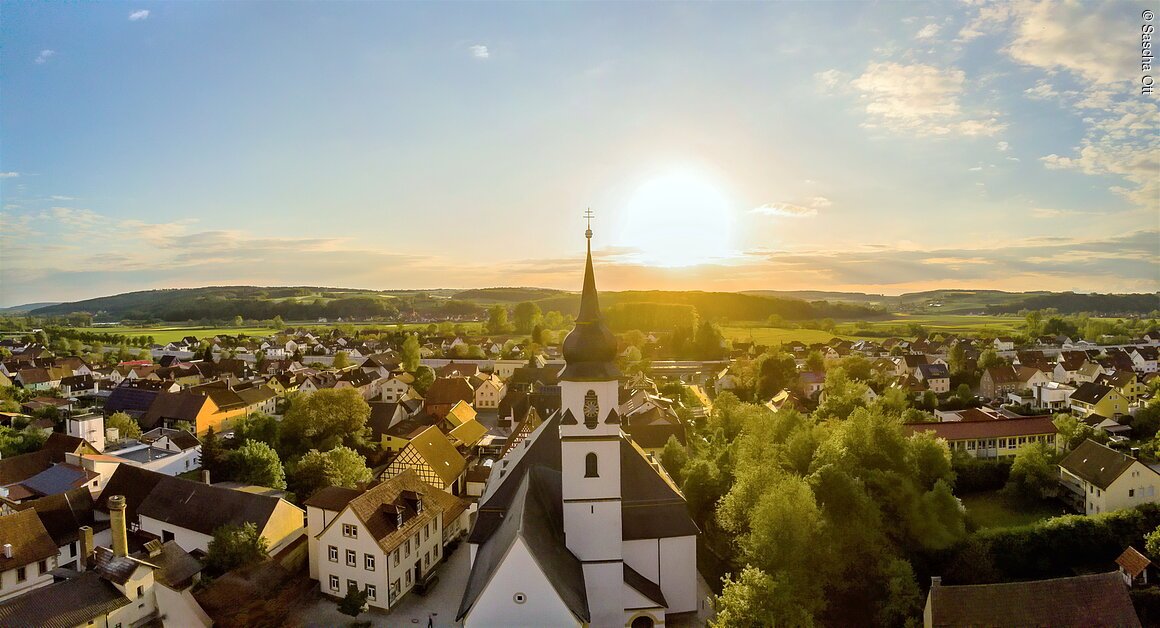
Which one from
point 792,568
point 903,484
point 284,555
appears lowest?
point 284,555

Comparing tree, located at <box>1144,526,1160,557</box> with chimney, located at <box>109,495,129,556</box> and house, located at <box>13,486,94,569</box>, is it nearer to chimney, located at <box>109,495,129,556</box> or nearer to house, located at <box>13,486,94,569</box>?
chimney, located at <box>109,495,129,556</box>

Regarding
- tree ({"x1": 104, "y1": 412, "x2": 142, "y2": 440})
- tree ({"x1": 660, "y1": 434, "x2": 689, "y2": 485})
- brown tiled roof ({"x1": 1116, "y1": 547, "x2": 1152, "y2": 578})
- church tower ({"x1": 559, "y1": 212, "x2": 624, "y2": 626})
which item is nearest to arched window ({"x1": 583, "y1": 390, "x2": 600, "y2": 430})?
church tower ({"x1": 559, "y1": 212, "x2": 624, "y2": 626})

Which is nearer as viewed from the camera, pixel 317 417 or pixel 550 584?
pixel 550 584

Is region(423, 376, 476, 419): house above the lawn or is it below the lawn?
above

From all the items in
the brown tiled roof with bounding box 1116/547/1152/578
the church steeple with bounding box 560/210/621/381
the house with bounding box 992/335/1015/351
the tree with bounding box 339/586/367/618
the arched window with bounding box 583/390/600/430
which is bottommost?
the brown tiled roof with bounding box 1116/547/1152/578

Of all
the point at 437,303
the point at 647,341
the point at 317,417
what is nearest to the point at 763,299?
the point at 647,341

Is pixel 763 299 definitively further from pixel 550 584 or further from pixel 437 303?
pixel 550 584

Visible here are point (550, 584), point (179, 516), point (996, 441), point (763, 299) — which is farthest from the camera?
point (763, 299)
